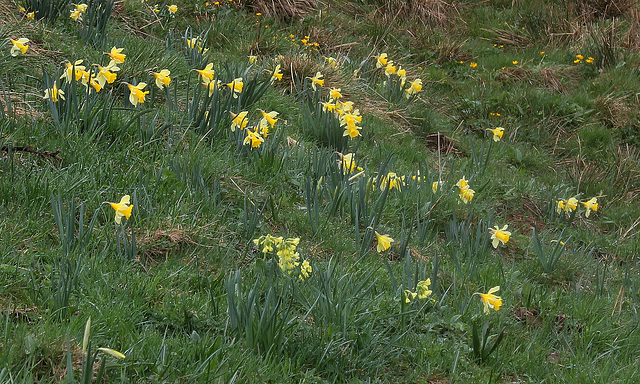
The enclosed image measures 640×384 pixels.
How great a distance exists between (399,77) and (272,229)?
3358mm

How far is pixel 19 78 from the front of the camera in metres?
3.55

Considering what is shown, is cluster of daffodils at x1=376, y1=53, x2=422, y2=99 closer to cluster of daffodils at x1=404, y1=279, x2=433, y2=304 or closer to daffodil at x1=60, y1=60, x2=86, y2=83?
daffodil at x1=60, y1=60, x2=86, y2=83

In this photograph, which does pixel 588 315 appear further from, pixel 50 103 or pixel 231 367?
pixel 50 103

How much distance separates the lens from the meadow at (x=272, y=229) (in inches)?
80.7

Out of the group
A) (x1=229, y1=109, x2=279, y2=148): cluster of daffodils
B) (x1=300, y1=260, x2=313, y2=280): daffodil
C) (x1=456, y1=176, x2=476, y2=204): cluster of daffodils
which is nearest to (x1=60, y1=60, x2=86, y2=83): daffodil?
(x1=229, y1=109, x2=279, y2=148): cluster of daffodils

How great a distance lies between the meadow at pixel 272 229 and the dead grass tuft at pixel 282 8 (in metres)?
0.92

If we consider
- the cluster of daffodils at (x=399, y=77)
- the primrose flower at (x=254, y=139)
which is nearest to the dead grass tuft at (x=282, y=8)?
the cluster of daffodils at (x=399, y=77)

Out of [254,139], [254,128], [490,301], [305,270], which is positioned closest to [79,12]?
[254,128]

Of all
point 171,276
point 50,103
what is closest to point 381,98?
point 50,103

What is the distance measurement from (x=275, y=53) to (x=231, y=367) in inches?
172

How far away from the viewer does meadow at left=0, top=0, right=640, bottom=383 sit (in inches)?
80.7

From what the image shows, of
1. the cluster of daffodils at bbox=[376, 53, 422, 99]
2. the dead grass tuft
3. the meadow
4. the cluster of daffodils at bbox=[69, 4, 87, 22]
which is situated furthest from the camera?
the dead grass tuft

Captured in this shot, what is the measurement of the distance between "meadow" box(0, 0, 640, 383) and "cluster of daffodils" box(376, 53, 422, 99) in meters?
0.05

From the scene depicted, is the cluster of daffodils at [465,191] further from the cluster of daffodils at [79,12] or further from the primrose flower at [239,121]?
the cluster of daffodils at [79,12]
